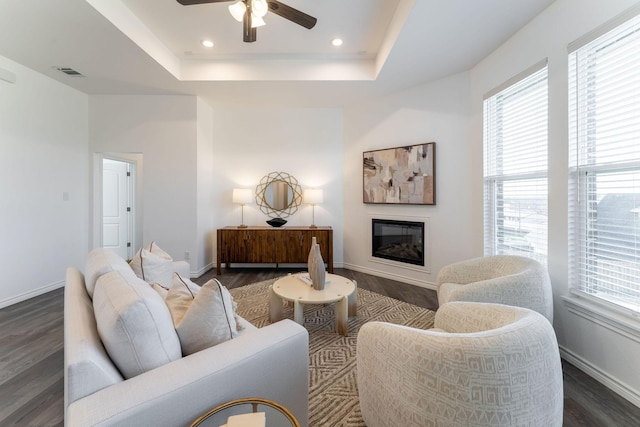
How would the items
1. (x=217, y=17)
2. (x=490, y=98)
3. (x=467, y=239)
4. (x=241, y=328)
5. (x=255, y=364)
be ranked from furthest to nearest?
1. (x=467, y=239)
2. (x=490, y=98)
3. (x=217, y=17)
4. (x=241, y=328)
5. (x=255, y=364)

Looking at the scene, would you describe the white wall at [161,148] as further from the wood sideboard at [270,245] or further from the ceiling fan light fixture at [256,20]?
the ceiling fan light fixture at [256,20]

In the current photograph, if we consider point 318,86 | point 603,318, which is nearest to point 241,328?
point 603,318

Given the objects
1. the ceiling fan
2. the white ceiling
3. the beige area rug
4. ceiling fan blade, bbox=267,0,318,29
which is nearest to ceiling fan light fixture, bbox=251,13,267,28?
the ceiling fan

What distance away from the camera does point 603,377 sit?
1794 mm

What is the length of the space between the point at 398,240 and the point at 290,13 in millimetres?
3083

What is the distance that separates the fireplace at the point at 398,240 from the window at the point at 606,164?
186cm

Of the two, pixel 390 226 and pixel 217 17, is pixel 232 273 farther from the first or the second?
pixel 217 17

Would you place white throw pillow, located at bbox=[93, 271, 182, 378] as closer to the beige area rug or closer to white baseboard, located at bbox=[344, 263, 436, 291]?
the beige area rug

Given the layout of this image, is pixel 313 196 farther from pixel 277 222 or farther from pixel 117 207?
pixel 117 207

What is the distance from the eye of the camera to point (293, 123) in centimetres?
474

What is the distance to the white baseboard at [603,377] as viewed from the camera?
164 centimetres

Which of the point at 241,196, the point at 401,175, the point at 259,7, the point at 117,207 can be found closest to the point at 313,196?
the point at 241,196

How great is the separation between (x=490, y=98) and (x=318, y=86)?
2.08 m

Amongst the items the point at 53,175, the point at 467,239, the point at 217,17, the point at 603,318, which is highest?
the point at 217,17
